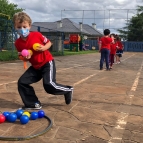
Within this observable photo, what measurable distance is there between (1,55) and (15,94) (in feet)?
33.3

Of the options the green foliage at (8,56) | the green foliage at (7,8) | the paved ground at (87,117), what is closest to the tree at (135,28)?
the green foliage at (7,8)

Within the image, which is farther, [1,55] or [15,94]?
[1,55]

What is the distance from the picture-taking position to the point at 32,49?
14.7 ft

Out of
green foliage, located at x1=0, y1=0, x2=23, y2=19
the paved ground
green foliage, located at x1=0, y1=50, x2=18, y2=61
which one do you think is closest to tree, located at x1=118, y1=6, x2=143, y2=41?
green foliage, located at x1=0, y1=0, x2=23, y2=19

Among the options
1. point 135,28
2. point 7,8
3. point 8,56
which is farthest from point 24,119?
point 135,28

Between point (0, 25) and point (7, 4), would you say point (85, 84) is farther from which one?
point (7, 4)

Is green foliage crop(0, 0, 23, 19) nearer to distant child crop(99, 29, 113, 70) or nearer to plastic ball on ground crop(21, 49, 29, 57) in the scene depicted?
distant child crop(99, 29, 113, 70)

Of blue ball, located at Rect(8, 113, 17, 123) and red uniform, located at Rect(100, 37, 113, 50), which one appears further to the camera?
red uniform, located at Rect(100, 37, 113, 50)

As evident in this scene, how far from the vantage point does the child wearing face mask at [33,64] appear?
4402 millimetres

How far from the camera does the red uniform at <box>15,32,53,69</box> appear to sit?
14.7 ft

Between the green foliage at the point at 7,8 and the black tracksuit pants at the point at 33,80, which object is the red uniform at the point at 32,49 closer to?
the black tracksuit pants at the point at 33,80

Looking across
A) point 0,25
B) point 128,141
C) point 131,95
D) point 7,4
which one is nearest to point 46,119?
point 128,141

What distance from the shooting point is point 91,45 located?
48.5 meters

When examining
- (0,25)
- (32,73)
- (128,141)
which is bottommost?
(128,141)
